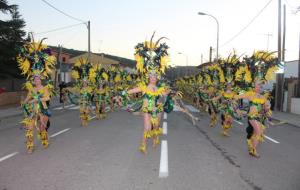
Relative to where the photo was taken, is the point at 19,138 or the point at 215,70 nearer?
the point at 19,138

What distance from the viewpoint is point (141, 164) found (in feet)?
28.8

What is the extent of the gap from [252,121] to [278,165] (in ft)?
5.02

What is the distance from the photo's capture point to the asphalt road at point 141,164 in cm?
709

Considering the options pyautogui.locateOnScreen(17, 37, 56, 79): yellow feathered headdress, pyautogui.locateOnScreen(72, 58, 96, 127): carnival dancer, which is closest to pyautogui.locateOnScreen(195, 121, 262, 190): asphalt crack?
pyautogui.locateOnScreen(72, 58, 96, 127): carnival dancer

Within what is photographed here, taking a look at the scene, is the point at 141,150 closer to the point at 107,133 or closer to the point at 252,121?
the point at 252,121

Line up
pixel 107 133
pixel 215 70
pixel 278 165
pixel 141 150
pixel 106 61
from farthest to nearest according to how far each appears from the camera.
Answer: pixel 106 61 < pixel 215 70 < pixel 107 133 < pixel 141 150 < pixel 278 165

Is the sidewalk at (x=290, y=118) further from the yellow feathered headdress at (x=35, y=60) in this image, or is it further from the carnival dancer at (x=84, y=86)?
the yellow feathered headdress at (x=35, y=60)

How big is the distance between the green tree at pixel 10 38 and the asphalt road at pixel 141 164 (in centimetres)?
1590

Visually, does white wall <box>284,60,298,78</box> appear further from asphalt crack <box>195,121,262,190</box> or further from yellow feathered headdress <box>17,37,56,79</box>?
yellow feathered headdress <box>17,37,56,79</box>

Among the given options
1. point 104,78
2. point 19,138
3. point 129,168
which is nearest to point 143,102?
point 129,168

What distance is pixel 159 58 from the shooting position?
1094cm

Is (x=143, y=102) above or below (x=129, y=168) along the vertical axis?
above

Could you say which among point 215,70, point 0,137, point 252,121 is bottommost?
point 0,137

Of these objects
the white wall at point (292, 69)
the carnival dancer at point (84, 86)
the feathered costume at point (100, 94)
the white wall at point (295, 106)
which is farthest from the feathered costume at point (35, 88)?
the white wall at point (292, 69)
